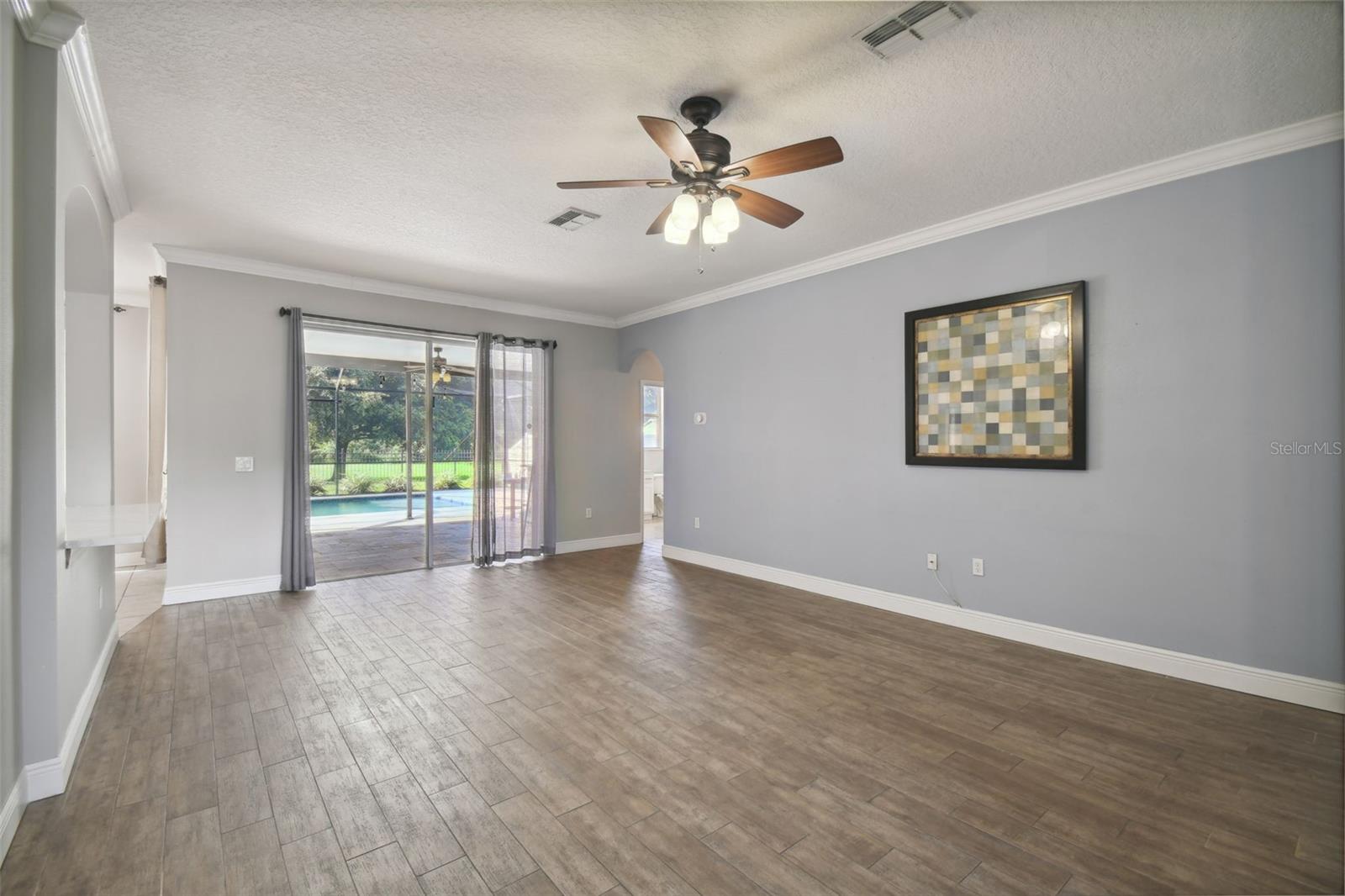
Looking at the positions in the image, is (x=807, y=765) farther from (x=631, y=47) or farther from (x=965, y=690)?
(x=631, y=47)

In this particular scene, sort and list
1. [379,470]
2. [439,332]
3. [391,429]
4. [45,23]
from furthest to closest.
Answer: [379,470] < [391,429] < [439,332] < [45,23]

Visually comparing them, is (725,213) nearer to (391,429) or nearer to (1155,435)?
(1155,435)

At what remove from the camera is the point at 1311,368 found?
9.30 ft

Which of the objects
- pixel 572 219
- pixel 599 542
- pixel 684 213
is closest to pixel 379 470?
pixel 599 542

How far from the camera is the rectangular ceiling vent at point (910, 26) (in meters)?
2.06

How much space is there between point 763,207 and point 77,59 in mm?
2877

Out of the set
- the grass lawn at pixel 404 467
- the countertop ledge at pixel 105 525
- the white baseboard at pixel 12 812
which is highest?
the grass lawn at pixel 404 467

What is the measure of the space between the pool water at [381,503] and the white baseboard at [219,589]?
61.6 inches

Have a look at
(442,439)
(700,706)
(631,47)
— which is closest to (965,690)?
(700,706)

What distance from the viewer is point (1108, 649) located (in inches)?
135

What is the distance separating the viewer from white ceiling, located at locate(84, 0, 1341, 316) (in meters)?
2.14

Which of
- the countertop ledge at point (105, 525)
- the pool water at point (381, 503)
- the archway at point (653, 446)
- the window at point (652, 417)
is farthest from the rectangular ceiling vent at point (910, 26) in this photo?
the window at point (652, 417)

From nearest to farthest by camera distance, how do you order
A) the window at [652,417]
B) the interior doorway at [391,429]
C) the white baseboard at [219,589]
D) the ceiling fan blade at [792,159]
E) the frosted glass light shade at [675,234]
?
1. the ceiling fan blade at [792,159]
2. the frosted glass light shade at [675,234]
3. the white baseboard at [219,589]
4. the interior doorway at [391,429]
5. the window at [652,417]

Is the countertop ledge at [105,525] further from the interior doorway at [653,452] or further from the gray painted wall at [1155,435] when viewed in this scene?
the interior doorway at [653,452]
